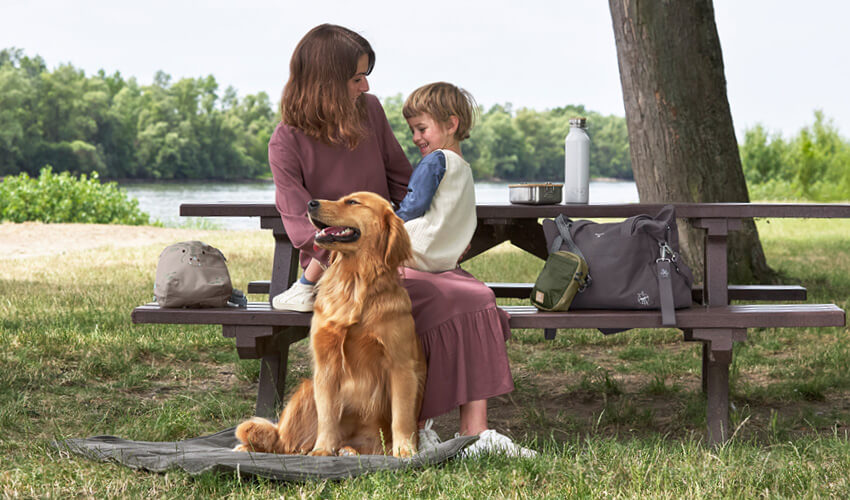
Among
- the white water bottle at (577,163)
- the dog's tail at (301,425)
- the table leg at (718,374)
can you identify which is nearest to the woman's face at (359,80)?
the white water bottle at (577,163)

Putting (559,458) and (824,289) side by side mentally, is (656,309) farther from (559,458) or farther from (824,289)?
(824,289)

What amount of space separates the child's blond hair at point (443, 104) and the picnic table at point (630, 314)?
0.49 m

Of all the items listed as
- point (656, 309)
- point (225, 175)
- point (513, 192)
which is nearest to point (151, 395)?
point (513, 192)

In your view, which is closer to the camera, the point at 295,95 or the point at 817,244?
the point at 295,95

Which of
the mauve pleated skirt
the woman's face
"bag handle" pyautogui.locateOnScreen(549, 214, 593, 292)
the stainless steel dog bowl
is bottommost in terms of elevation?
the mauve pleated skirt

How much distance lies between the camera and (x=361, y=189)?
12.6 ft

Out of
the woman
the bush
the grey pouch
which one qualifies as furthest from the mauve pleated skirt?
the bush

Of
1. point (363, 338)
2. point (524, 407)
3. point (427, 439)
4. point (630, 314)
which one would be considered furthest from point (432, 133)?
point (524, 407)

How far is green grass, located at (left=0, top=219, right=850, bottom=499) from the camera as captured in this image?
2.91 meters

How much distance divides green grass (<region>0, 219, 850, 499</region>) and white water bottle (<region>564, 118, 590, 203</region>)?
1.08m

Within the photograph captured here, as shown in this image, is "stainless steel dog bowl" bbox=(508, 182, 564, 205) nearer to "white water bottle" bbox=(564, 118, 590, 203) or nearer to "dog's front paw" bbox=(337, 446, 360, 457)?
"white water bottle" bbox=(564, 118, 590, 203)

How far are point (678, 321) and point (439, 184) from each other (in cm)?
114

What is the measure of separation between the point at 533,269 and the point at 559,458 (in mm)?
6868

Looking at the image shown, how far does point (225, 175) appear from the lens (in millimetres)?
59875
